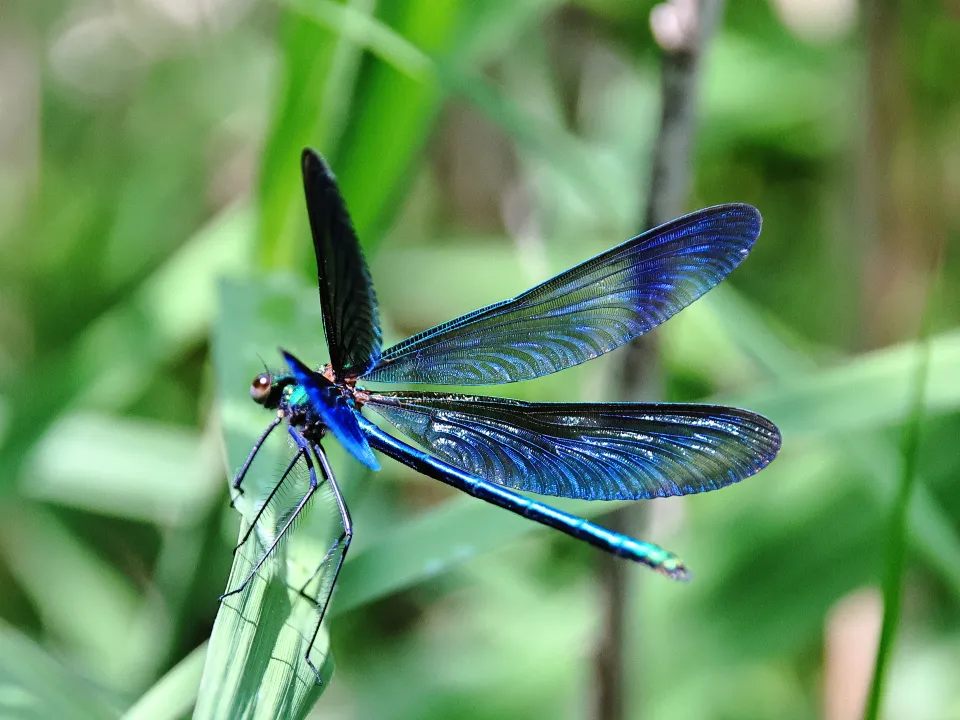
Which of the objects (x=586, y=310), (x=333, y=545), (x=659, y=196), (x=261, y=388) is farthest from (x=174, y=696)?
(x=659, y=196)

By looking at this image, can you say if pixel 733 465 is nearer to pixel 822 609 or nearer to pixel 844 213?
pixel 822 609

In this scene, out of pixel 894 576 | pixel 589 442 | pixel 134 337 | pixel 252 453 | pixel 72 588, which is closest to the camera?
pixel 894 576

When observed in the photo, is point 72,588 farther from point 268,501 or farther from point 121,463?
point 268,501

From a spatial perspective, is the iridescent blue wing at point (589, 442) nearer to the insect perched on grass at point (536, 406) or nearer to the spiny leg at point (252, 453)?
the insect perched on grass at point (536, 406)

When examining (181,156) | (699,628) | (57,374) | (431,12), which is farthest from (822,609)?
(181,156)

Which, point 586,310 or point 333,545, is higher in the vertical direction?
point 586,310

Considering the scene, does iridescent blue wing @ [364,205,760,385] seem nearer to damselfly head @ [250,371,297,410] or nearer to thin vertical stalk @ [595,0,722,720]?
thin vertical stalk @ [595,0,722,720]

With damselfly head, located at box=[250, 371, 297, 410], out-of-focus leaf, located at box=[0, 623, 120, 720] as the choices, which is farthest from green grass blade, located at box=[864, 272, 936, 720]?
out-of-focus leaf, located at box=[0, 623, 120, 720]

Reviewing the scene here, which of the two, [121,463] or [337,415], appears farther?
[121,463]
